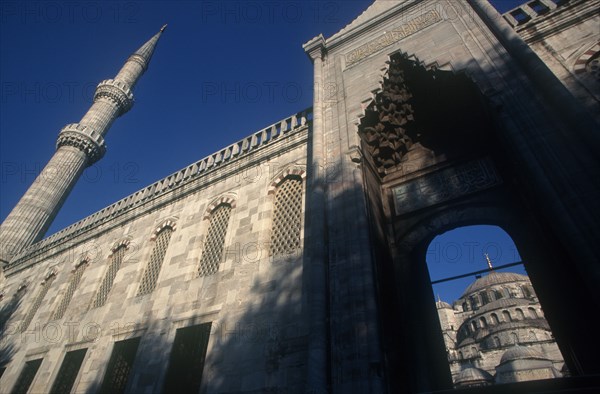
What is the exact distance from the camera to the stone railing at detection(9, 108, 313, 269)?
988 cm

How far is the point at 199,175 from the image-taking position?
1117 cm

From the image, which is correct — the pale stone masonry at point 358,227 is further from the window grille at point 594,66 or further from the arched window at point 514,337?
the arched window at point 514,337

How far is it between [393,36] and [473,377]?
90.9 feet

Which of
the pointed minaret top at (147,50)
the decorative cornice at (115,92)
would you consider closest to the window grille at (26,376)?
the decorative cornice at (115,92)

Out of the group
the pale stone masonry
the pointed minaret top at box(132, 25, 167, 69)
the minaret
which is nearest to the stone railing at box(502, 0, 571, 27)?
the pale stone masonry

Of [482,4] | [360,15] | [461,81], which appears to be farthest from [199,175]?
[482,4]

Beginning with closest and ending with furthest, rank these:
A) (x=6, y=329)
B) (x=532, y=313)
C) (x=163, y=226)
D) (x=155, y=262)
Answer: (x=155, y=262), (x=163, y=226), (x=6, y=329), (x=532, y=313)

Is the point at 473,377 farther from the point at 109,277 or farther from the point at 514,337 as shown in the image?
the point at 109,277

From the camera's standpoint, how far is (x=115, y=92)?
25.3 metres

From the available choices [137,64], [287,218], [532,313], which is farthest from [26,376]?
[532,313]

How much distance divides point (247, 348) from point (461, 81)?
6664 millimetres

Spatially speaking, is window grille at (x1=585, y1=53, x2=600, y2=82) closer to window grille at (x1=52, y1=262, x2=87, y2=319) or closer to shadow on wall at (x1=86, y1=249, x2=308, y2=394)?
shadow on wall at (x1=86, y1=249, x2=308, y2=394)

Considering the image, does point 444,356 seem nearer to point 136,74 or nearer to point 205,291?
point 205,291

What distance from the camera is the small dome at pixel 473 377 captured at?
25759 millimetres
